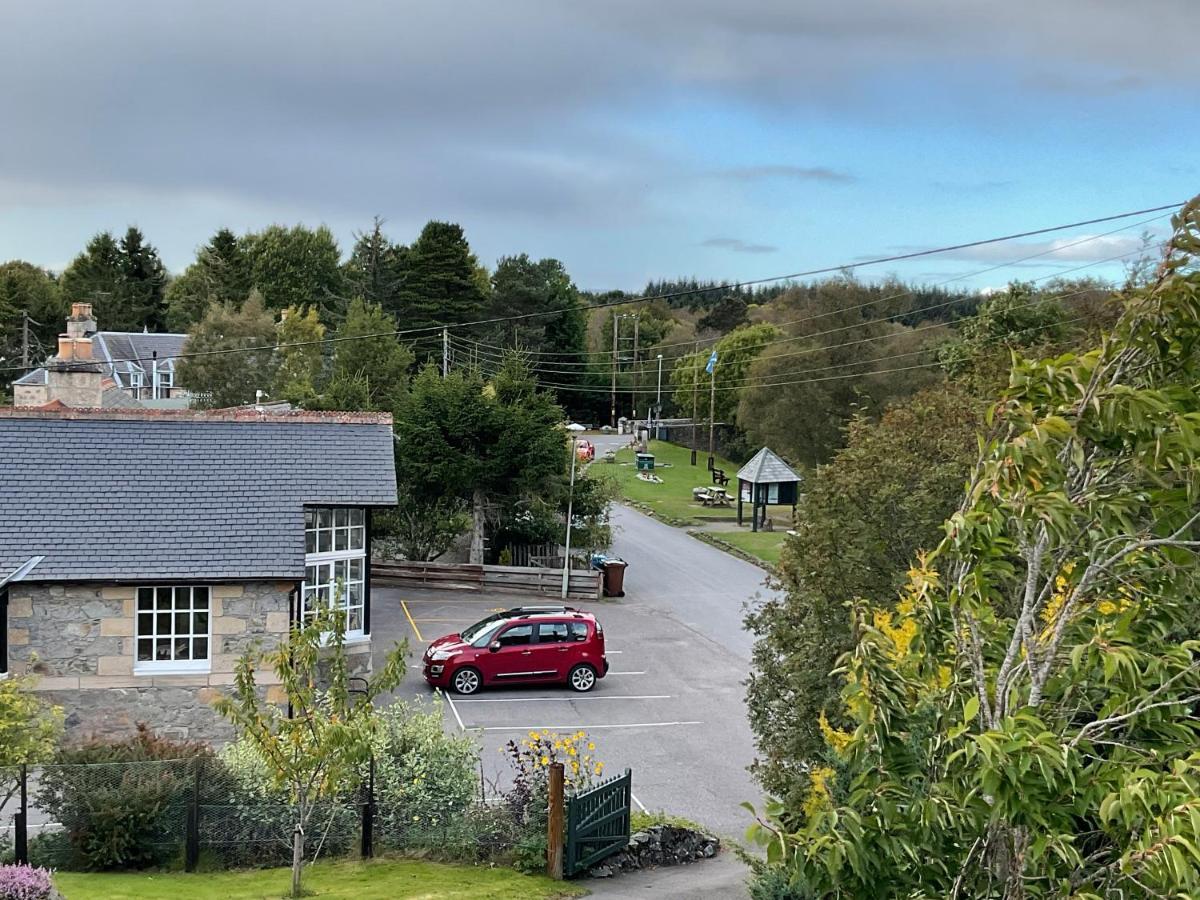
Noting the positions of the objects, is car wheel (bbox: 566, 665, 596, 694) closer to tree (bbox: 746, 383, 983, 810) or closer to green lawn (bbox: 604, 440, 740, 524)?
tree (bbox: 746, 383, 983, 810)

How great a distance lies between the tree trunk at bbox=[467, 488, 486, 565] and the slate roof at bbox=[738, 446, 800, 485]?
16.4m

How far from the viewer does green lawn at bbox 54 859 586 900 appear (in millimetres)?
11742

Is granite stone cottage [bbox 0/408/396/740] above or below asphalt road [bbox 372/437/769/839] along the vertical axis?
above

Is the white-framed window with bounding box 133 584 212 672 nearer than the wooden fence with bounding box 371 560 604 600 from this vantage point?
Yes

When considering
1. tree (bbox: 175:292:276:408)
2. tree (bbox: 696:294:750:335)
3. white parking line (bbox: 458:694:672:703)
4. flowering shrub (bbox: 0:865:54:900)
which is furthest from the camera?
tree (bbox: 696:294:750:335)

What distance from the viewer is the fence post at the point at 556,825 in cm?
1316

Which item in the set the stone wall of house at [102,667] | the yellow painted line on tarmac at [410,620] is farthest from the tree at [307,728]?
the yellow painted line on tarmac at [410,620]

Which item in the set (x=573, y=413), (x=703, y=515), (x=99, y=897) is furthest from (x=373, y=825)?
(x=573, y=413)

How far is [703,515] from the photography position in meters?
52.4

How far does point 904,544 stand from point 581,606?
1790cm

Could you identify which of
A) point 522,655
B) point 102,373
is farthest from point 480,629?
point 102,373

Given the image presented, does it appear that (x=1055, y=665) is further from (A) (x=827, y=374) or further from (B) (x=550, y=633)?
(A) (x=827, y=374)

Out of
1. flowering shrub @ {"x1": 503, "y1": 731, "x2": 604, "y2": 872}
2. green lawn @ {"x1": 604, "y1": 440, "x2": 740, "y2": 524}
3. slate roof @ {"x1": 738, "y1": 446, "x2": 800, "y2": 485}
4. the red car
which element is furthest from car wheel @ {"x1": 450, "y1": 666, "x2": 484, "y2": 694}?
slate roof @ {"x1": 738, "y1": 446, "x2": 800, "y2": 485}

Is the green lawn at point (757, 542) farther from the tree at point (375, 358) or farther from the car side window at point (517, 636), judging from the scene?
the car side window at point (517, 636)
